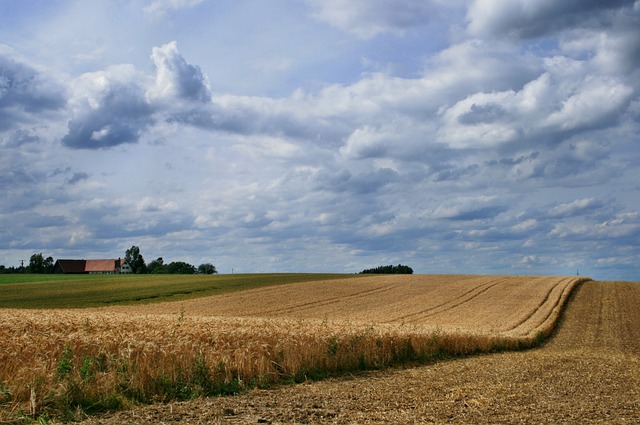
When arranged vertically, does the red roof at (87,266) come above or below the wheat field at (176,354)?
above

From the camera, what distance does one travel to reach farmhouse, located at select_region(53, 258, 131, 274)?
150m

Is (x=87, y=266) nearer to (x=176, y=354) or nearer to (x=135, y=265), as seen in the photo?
(x=135, y=265)

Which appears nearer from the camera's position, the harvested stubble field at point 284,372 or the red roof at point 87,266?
the harvested stubble field at point 284,372

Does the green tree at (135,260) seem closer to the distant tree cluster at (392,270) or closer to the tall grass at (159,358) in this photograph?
the distant tree cluster at (392,270)

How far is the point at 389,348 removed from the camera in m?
21.3

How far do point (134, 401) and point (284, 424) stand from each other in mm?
4148

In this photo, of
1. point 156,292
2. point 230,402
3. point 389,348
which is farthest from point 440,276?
point 230,402

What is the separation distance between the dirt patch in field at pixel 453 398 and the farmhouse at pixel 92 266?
475 feet

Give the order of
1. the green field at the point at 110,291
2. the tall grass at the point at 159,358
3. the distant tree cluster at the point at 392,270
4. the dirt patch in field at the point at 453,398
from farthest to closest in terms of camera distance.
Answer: the distant tree cluster at the point at 392,270, the green field at the point at 110,291, the tall grass at the point at 159,358, the dirt patch in field at the point at 453,398

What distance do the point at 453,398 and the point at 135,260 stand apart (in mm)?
152572

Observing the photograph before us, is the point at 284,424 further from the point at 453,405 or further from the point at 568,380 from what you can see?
the point at 568,380

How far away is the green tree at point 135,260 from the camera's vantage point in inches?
6073

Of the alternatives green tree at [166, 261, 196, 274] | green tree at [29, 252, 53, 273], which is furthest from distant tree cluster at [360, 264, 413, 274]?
green tree at [29, 252, 53, 273]

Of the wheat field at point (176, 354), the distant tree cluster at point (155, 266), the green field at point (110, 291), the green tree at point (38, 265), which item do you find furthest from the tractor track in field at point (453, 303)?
the green tree at point (38, 265)
